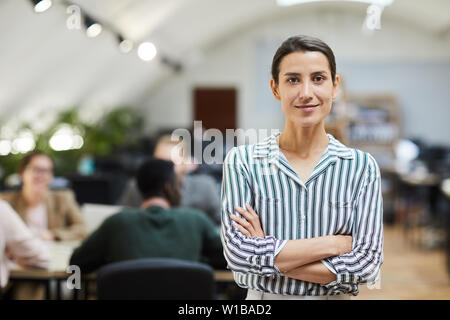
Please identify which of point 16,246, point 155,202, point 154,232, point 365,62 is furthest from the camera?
point 365,62

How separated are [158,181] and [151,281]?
2.05ft

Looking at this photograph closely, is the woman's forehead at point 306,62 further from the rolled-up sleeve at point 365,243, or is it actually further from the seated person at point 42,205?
the seated person at point 42,205

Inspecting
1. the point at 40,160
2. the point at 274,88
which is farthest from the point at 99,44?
the point at 274,88

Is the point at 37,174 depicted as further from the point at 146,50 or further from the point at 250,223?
the point at 146,50

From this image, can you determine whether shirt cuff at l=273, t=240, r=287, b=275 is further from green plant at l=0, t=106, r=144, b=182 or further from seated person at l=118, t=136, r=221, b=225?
green plant at l=0, t=106, r=144, b=182

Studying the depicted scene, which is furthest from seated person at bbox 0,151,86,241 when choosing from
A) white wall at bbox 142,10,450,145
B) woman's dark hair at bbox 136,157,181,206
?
white wall at bbox 142,10,450,145

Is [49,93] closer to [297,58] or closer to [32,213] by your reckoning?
[32,213]

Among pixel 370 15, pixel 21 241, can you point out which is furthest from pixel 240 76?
pixel 370 15

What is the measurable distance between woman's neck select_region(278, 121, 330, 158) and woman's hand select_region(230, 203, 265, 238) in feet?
0.57

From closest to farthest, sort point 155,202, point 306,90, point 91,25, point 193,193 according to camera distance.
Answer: point 306,90, point 155,202, point 193,193, point 91,25

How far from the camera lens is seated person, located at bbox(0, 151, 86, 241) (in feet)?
12.1

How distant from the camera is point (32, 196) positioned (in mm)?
3713

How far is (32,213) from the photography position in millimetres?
3738

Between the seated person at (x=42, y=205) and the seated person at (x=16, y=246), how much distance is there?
802 millimetres
